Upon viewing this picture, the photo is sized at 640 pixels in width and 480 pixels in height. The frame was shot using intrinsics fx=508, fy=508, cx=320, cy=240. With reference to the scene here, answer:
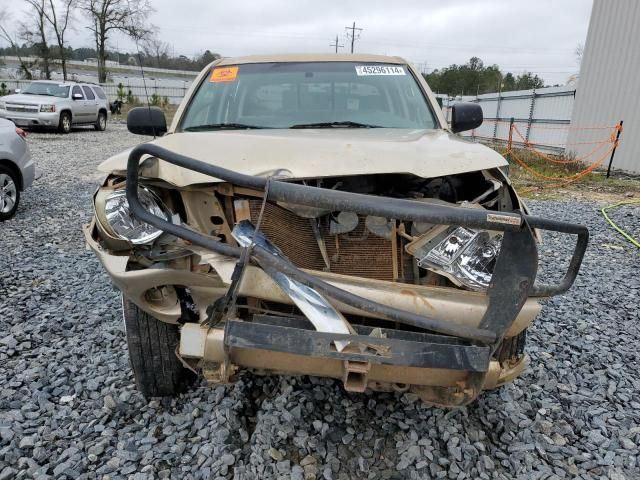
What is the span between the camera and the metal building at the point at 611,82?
11438 millimetres

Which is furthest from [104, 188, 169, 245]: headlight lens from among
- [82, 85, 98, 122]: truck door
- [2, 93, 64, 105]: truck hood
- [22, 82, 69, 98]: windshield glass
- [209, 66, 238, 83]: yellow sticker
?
[82, 85, 98, 122]: truck door

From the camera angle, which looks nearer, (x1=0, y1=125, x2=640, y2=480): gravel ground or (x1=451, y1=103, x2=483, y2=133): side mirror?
(x1=0, y1=125, x2=640, y2=480): gravel ground

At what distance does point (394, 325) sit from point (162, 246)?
1013 millimetres

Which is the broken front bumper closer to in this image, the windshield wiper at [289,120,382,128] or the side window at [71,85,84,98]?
the windshield wiper at [289,120,382,128]

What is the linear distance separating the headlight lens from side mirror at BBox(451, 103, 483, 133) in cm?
233

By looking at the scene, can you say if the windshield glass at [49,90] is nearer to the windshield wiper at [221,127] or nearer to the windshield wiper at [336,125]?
the windshield wiper at [221,127]

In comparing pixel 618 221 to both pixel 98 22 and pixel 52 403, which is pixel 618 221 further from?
pixel 98 22

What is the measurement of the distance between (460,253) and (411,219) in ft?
1.57

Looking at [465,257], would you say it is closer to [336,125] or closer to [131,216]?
[131,216]

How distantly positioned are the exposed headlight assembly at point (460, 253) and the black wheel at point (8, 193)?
5939mm

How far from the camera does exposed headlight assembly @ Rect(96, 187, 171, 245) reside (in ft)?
6.64

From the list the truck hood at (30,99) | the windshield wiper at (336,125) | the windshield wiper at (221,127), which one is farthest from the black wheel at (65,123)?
the windshield wiper at (336,125)

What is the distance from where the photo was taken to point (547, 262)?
203 inches

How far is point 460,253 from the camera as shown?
210 centimetres
